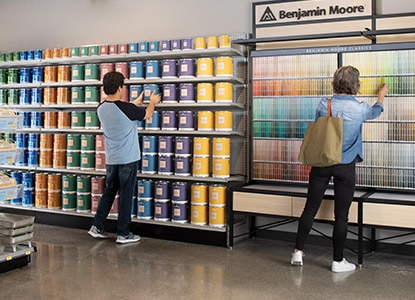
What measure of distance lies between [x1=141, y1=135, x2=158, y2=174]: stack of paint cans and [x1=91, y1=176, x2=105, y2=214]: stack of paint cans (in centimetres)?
58

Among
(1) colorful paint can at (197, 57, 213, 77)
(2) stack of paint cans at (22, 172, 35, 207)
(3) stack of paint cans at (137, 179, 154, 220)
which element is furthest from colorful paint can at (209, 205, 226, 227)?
(2) stack of paint cans at (22, 172, 35, 207)

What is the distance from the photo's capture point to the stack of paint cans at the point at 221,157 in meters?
5.38

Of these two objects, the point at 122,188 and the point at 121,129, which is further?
the point at 122,188

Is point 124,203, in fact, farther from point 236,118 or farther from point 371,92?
point 371,92

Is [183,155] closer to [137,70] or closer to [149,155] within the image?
[149,155]

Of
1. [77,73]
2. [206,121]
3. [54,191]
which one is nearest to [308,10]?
[206,121]

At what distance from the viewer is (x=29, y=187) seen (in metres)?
6.53

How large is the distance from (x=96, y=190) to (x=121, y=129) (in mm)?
1041

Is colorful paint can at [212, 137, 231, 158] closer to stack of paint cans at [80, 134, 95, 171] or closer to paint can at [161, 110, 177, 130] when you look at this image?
paint can at [161, 110, 177, 130]

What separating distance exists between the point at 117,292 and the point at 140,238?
5.96 feet

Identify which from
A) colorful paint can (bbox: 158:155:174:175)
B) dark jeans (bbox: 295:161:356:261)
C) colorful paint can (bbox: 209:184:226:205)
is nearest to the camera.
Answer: dark jeans (bbox: 295:161:356:261)

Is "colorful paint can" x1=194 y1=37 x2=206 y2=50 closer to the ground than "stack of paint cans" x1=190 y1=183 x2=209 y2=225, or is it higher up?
higher up

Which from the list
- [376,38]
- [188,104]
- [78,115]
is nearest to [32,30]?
[78,115]

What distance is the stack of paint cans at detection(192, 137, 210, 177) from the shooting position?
5469 millimetres
